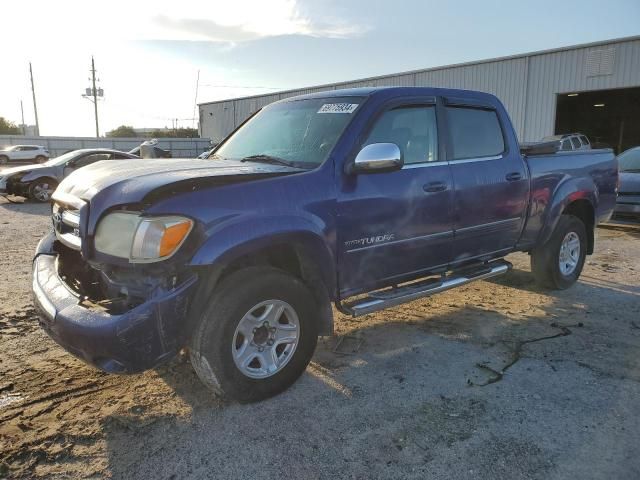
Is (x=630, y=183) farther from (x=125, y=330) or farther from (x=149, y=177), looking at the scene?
(x=125, y=330)

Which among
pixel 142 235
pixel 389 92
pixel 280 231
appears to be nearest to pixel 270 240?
pixel 280 231

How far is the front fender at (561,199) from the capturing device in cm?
527

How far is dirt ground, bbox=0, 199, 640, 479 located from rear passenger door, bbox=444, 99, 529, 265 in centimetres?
78

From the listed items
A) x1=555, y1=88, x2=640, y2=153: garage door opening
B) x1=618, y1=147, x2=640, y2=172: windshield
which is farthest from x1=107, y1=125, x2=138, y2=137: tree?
x1=618, y1=147, x2=640, y2=172: windshield

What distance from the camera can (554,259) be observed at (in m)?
5.53

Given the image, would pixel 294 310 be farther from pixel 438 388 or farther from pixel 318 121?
pixel 318 121

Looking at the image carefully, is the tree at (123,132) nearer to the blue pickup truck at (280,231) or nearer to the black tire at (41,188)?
the black tire at (41,188)

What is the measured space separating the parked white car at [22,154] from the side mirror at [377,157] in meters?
36.2

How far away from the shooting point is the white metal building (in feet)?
63.2

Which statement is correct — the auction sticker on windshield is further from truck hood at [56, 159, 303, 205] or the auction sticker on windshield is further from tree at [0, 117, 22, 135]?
tree at [0, 117, 22, 135]

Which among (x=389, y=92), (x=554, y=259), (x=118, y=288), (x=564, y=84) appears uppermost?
(x=564, y=84)

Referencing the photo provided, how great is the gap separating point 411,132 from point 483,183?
0.87m

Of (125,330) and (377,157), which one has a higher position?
(377,157)

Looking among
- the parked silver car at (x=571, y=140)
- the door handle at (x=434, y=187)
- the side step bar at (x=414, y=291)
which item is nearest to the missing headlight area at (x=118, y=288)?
the side step bar at (x=414, y=291)
